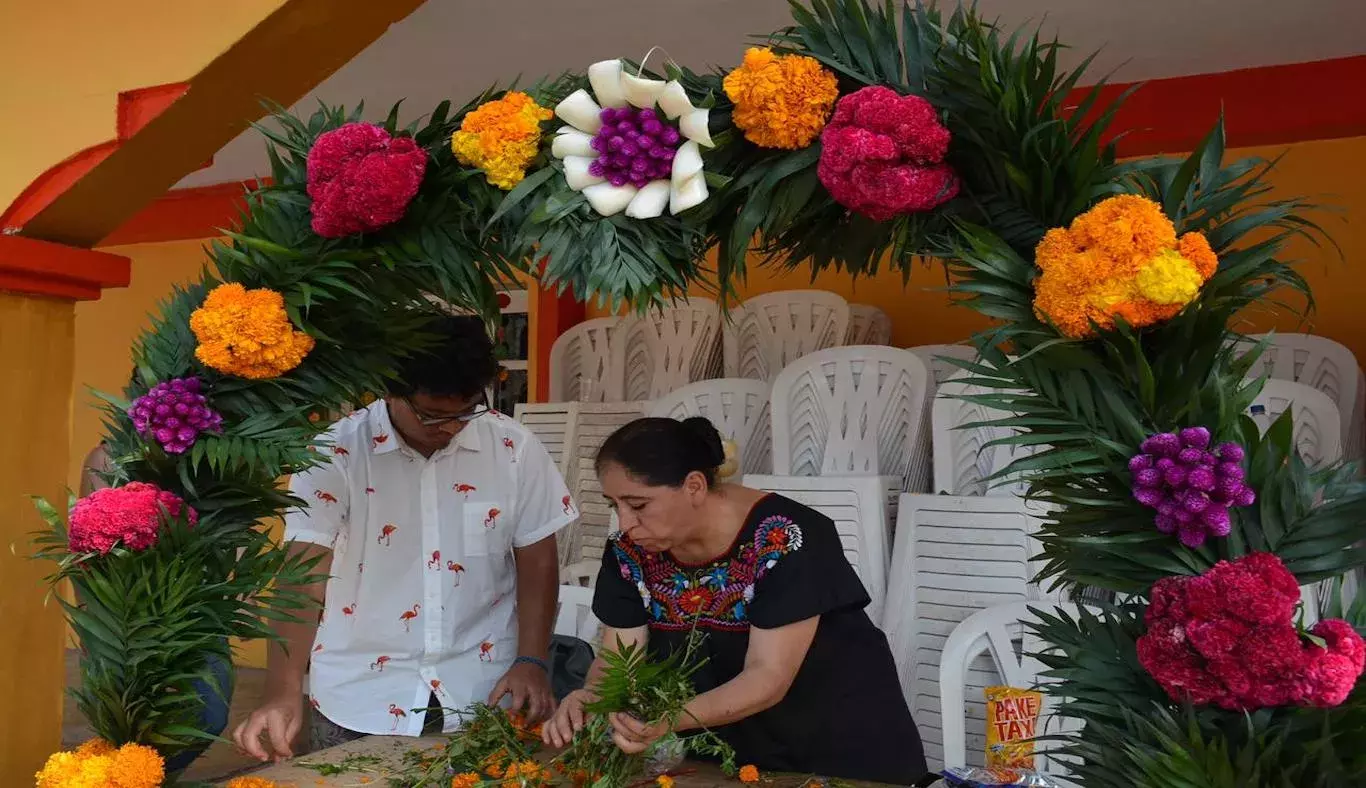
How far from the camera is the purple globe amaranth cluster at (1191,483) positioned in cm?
135

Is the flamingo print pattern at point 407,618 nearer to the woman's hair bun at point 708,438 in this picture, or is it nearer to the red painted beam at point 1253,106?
the woman's hair bun at point 708,438

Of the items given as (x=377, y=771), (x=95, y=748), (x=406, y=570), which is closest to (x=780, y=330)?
(x=406, y=570)

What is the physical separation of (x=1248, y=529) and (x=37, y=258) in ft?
9.01

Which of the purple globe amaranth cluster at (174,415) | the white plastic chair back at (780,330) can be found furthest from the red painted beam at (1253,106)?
the purple globe amaranth cluster at (174,415)

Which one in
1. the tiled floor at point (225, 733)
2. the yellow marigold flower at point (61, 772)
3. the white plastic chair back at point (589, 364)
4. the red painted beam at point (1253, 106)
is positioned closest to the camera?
the yellow marigold flower at point (61, 772)

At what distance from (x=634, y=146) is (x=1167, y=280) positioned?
76 cm

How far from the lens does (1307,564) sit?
4.49 ft

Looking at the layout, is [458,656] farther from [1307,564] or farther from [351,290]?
[1307,564]

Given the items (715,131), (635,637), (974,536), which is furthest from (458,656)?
(974,536)

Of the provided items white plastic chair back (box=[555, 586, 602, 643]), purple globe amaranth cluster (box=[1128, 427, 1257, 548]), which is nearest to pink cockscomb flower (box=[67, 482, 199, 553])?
purple globe amaranth cluster (box=[1128, 427, 1257, 548])

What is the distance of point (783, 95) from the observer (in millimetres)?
1620

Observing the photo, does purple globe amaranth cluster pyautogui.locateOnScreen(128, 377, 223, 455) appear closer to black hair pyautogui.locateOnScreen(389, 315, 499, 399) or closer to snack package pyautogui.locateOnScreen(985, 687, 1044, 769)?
black hair pyautogui.locateOnScreen(389, 315, 499, 399)

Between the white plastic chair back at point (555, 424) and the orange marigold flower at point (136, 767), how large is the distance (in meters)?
3.44

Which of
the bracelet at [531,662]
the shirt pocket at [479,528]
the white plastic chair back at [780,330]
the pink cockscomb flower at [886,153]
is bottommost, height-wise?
the bracelet at [531,662]
